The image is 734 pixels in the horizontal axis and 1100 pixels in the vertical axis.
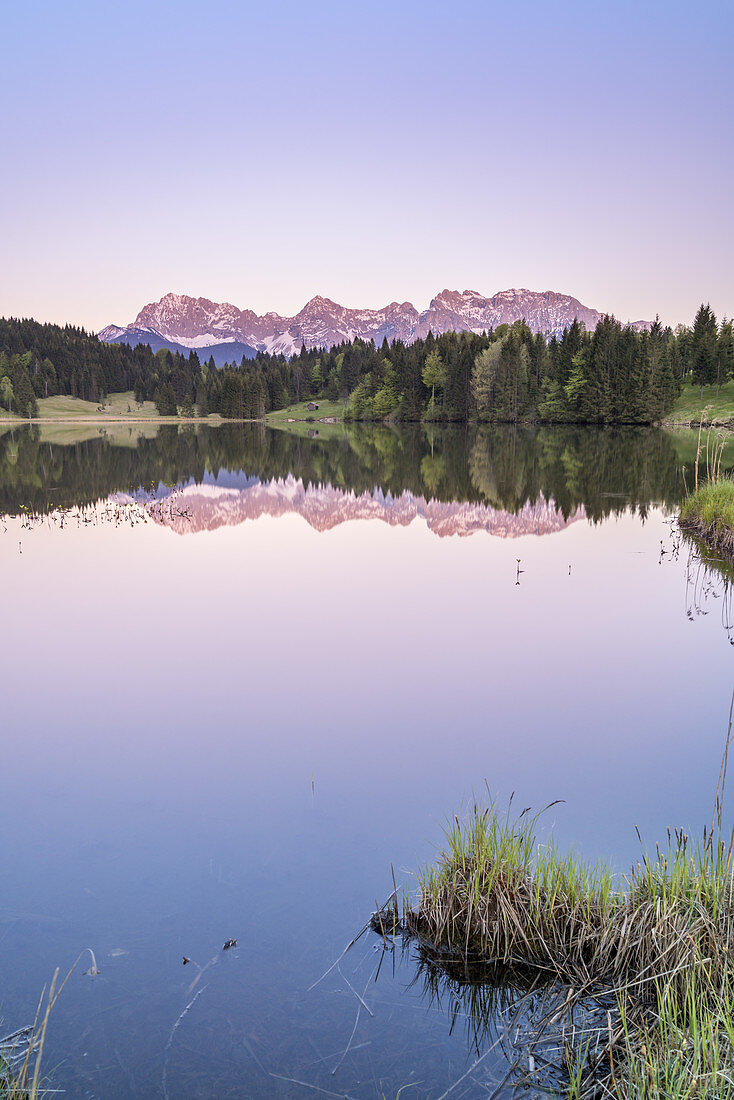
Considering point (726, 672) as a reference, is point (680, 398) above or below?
above

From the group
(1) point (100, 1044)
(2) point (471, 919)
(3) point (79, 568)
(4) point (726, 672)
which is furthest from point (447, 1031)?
(3) point (79, 568)

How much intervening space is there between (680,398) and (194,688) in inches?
4537

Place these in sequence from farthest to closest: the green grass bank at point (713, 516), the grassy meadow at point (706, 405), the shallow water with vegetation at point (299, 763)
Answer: the grassy meadow at point (706, 405)
the green grass bank at point (713, 516)
the shallow water with vegetation at point (299, 763)

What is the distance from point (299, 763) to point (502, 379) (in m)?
106

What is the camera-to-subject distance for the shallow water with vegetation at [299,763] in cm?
445

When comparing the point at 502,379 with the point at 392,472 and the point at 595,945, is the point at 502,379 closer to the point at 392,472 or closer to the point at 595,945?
the point at 392,472

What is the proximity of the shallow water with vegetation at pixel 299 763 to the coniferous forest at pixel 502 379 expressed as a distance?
276ft

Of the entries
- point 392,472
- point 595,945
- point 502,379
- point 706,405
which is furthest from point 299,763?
point 706,405

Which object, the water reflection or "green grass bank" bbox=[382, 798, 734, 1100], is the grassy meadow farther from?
A: "green grass bank" bbox=[382, 798, 734, 1100]

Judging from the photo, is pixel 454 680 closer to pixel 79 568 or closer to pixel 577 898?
pixel 577 898

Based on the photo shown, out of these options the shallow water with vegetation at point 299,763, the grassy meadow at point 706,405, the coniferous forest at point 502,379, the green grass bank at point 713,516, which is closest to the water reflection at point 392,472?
the green grass bank at point 713,516

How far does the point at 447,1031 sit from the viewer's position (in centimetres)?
442

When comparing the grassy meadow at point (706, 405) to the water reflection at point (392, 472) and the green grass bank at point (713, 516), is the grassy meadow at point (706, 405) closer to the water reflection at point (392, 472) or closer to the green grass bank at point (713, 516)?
the water reflection at point (392, 472)

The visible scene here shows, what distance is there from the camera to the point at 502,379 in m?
109
